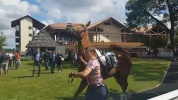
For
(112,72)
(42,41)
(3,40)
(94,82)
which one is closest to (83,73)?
(94,82)

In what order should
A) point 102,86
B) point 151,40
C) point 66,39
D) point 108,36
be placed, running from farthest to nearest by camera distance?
point 108,36
point 151,40
point 66,39
point 102,86

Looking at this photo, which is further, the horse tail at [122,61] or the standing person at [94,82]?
the horse tail at [122,61]

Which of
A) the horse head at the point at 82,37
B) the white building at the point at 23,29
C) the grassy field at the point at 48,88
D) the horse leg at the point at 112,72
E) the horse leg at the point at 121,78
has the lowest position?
the grassy field at the point at 48,88

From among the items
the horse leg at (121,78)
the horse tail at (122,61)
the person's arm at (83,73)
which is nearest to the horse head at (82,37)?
the horse tail at (122,61)

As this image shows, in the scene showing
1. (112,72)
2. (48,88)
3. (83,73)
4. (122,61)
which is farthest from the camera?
(48,88)

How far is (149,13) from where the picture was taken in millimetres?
51438

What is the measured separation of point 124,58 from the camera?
10.7 metres

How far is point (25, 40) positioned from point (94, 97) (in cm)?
7648

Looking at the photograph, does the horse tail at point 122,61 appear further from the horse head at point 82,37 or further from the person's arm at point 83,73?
the person's arm at point 83,73

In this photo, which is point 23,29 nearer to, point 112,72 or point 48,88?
point 48,88

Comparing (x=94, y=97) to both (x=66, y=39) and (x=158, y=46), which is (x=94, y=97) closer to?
(x=66, y=39)

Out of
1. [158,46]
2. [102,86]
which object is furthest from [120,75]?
[158,46]

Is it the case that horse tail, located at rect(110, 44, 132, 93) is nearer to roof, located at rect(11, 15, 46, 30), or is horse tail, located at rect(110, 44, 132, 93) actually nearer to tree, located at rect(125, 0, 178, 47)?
tree, located at rect(125, 0, 178, 47)

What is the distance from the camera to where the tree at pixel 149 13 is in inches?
1913
